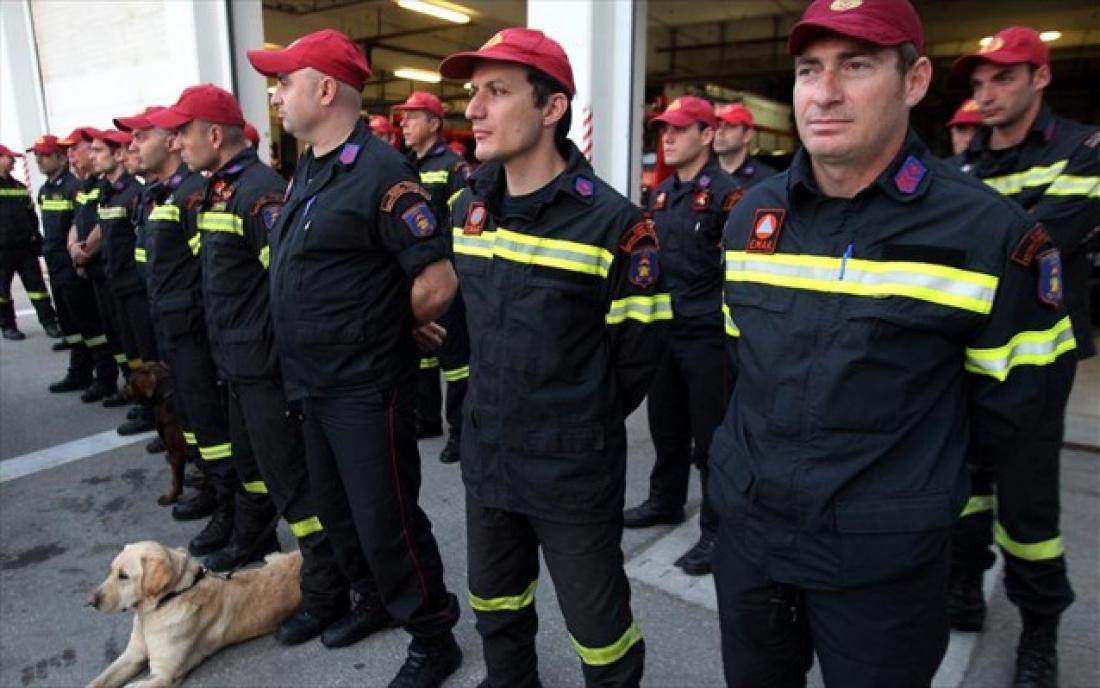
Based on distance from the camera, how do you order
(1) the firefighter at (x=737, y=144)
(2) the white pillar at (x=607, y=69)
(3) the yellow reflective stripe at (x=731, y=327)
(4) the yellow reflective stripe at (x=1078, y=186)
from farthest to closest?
(2) the white pillar at (x=607, y=69)
(1) the firefighter at (x=737, y=144)
(4) the yellow reflective stripe at (x=1078, y=186)
(3) the yellow reflective stripe at (x=731, y=327)

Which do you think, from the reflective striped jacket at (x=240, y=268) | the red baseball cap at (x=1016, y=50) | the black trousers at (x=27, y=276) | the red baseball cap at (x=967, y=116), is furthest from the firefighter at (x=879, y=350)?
the black trousers at (x=27, y=276)

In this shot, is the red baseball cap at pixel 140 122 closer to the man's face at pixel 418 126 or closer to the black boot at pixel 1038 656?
the man's face at pixel 418 126

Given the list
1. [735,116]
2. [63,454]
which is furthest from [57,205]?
[735,116]

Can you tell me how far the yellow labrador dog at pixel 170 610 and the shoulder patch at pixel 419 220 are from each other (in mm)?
1472

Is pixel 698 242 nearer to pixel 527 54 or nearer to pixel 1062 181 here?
pixel 1062 181

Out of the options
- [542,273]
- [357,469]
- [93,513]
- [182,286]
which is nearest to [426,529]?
[357,469]

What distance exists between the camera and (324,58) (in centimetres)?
248

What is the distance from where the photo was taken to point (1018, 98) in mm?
2746

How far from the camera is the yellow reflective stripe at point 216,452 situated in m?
3.59

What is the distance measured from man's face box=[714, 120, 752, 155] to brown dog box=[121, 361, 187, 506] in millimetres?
3709

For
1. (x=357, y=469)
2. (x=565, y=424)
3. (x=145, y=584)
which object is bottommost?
(x=145, y=584)

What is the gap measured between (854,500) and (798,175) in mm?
685

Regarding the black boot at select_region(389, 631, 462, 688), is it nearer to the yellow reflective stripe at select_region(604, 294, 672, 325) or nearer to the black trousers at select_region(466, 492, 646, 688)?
the black trousers at select_region(466, 492, 646, 688)

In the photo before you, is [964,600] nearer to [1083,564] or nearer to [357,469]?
[1083,564]
